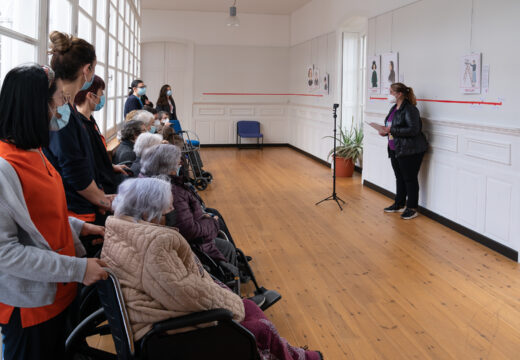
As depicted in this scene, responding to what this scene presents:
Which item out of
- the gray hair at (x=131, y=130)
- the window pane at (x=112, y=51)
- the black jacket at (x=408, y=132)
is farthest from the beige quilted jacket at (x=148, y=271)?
the window pane at (x=112, y=51)

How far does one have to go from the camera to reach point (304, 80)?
13391 mm

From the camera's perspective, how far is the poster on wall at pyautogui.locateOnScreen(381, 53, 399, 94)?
7449 mm

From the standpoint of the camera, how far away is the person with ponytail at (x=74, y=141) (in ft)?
7.78

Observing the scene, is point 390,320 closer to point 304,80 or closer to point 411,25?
point 411,25

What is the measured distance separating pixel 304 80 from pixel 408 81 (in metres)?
6.55

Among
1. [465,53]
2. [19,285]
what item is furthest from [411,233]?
[19,285]

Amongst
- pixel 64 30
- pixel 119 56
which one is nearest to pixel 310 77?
pixel 119 56

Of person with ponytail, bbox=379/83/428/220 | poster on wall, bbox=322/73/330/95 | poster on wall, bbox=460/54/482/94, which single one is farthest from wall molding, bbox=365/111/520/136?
poster on wall, bbox=322/73/330/95

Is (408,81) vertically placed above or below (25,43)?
above

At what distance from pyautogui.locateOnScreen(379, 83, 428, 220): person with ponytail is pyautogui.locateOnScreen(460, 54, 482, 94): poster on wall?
2.33 feet

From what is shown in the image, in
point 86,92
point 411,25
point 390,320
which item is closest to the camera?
point 86,92

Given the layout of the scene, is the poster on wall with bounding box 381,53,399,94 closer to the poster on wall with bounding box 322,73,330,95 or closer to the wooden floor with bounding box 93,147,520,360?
the wooden floor with bounding box 93,147,520,360

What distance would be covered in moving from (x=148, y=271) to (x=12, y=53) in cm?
140

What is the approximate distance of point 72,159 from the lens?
2439 millimetres
